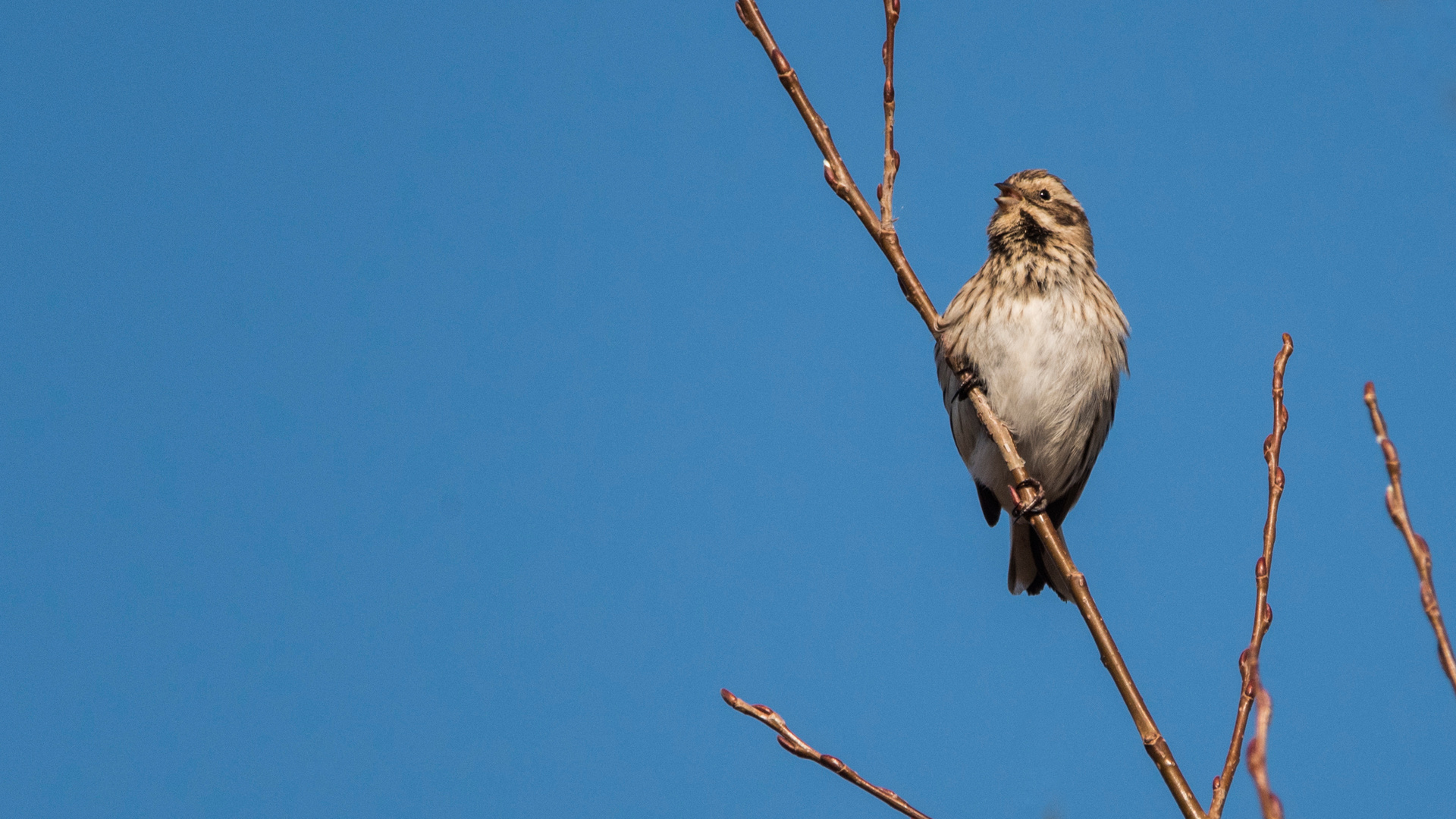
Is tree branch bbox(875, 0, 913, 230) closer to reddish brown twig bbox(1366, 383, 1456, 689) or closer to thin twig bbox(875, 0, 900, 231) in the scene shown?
thin twig bbox(875, 0, 900, 231)

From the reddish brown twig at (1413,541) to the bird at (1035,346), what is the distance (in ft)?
13.7

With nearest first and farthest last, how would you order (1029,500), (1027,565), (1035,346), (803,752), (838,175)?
(803,752)
(838,175)
(1029,500)
(1035,346)
(1027,565)

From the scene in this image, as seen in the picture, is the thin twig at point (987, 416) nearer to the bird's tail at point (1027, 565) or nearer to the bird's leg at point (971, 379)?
the bird's leg at point (971, 379)

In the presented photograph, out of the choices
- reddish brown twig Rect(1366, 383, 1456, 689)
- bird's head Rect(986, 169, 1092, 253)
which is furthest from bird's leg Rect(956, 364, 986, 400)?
reddish brown twig Rect(1366, 383, 1456, 689)

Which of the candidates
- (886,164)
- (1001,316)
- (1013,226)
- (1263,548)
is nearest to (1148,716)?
(1263,548)

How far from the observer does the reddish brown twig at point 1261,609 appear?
3094mm

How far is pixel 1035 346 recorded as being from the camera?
6.63 metres

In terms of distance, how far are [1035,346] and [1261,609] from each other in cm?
353

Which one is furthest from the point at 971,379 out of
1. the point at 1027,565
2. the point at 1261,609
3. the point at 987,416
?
the point at 1261,609

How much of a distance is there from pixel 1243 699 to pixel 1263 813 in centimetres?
132

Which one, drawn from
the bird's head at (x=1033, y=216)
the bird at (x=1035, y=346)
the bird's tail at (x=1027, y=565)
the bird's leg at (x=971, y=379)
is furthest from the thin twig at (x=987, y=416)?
the bird's tail at (x=1027, y=565)

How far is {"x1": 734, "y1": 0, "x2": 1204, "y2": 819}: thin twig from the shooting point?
126 inches

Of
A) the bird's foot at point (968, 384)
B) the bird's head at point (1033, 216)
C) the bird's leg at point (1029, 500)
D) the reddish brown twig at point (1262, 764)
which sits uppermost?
the bird's head at point (1033, 216)

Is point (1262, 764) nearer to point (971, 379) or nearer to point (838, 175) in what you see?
point (838, 175)
